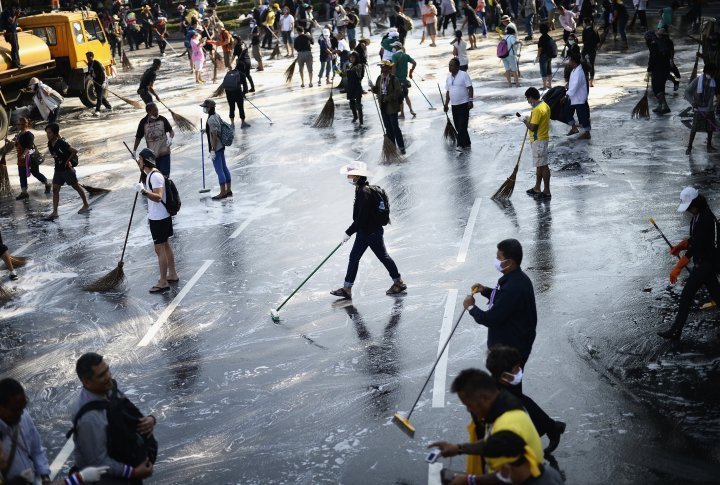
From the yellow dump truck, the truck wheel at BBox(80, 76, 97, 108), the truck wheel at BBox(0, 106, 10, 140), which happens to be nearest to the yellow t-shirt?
the truck wheel at BBox(0, 106, 10, 140)

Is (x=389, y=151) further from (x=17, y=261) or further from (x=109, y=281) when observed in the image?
(x=17, y=261)

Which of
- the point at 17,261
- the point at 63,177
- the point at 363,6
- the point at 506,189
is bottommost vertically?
the point at 17,261

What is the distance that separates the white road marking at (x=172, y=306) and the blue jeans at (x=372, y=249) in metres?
2.22

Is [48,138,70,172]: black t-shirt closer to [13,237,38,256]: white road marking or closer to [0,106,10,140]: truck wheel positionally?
[13,237,38,256]: white road marking

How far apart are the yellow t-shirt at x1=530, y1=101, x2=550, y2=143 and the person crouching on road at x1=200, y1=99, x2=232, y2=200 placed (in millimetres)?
5229

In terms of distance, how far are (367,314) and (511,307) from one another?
12.4ft

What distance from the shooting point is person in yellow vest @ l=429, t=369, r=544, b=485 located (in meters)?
5.11

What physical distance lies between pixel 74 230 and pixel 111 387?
9.86m

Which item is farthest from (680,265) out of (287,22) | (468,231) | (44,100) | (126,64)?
(126,64)

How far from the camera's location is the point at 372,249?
10.9 metres

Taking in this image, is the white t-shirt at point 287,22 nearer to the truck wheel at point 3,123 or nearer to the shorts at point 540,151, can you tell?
the truck wheel at point 3,123

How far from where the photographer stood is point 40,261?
13516mm

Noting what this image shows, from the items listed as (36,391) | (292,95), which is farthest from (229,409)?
(292,95)

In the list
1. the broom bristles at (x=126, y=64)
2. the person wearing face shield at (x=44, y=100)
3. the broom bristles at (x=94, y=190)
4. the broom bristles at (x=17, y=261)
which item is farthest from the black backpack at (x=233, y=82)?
the broom bristles at (x=126, y=64)
